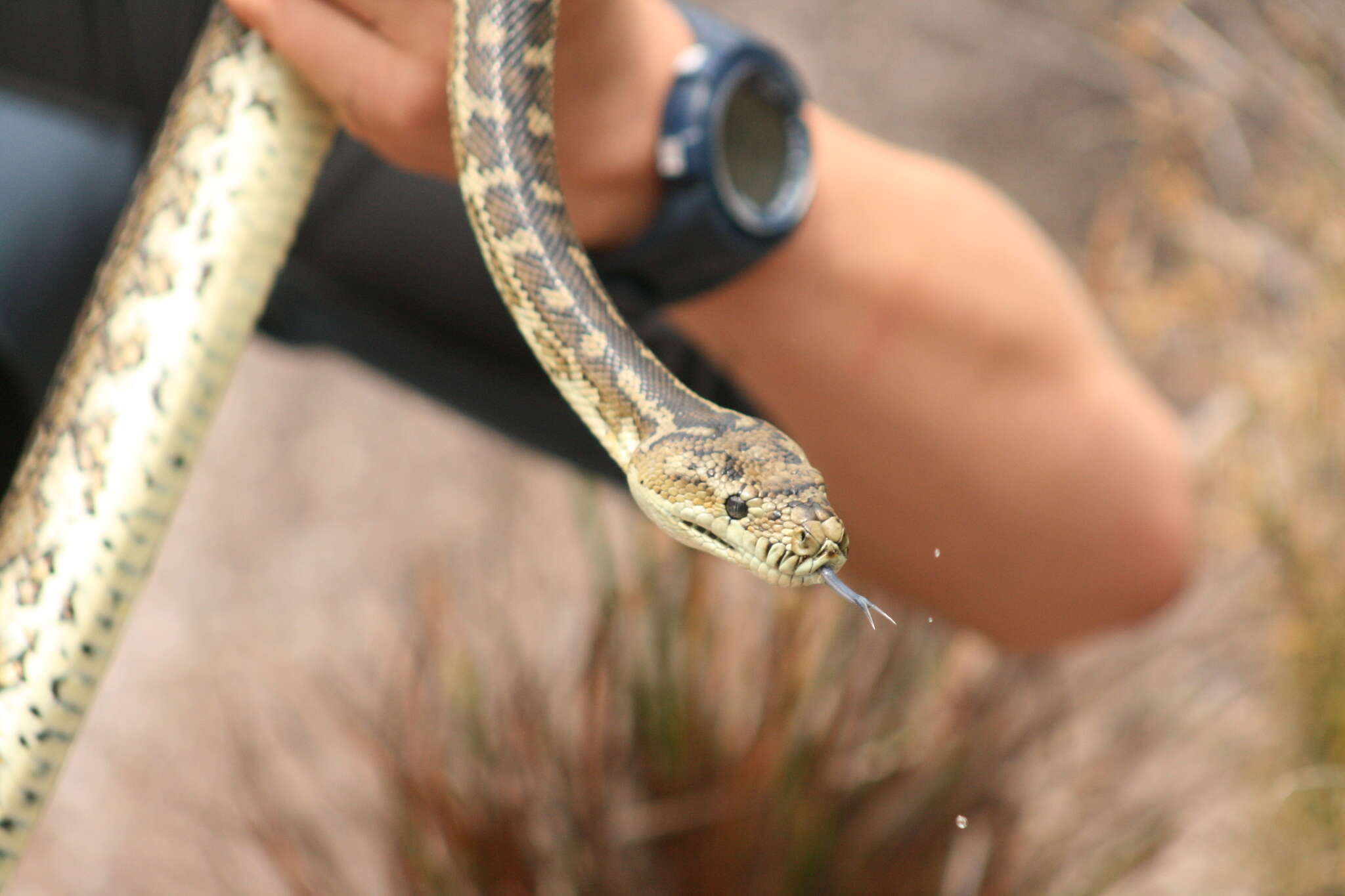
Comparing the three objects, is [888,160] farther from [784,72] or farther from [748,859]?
[748,859]

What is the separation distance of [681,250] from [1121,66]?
2906mm

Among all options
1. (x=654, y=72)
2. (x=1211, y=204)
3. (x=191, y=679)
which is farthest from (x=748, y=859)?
(x=1211, y=204)

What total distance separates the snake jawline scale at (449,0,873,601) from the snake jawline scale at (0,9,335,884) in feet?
0.91

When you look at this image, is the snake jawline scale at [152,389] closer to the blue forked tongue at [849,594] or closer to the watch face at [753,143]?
the watch face at [753,143]

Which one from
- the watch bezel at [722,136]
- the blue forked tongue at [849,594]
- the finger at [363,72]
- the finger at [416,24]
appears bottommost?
the blue forked tongue at [849,594]

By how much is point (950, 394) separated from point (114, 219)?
115 centimetres

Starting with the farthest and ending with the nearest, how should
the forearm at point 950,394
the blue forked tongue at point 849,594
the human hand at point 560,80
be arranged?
1. the forearm at point 950,394
2. the human hand at point 560,80
3. the blue forked tongue at point 849,594

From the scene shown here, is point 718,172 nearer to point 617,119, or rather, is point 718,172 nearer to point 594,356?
point 617,119

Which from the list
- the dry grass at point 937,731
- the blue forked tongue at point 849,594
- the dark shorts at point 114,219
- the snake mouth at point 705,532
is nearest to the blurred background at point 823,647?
the dry grass at point 937,731

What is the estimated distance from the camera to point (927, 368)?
4.21 ft

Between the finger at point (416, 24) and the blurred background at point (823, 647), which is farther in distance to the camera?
the blurred background at point (823, 647)

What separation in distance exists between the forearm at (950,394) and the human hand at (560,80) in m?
0.20

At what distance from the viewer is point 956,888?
81.2 inches

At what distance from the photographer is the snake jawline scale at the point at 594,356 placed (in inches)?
33.4
